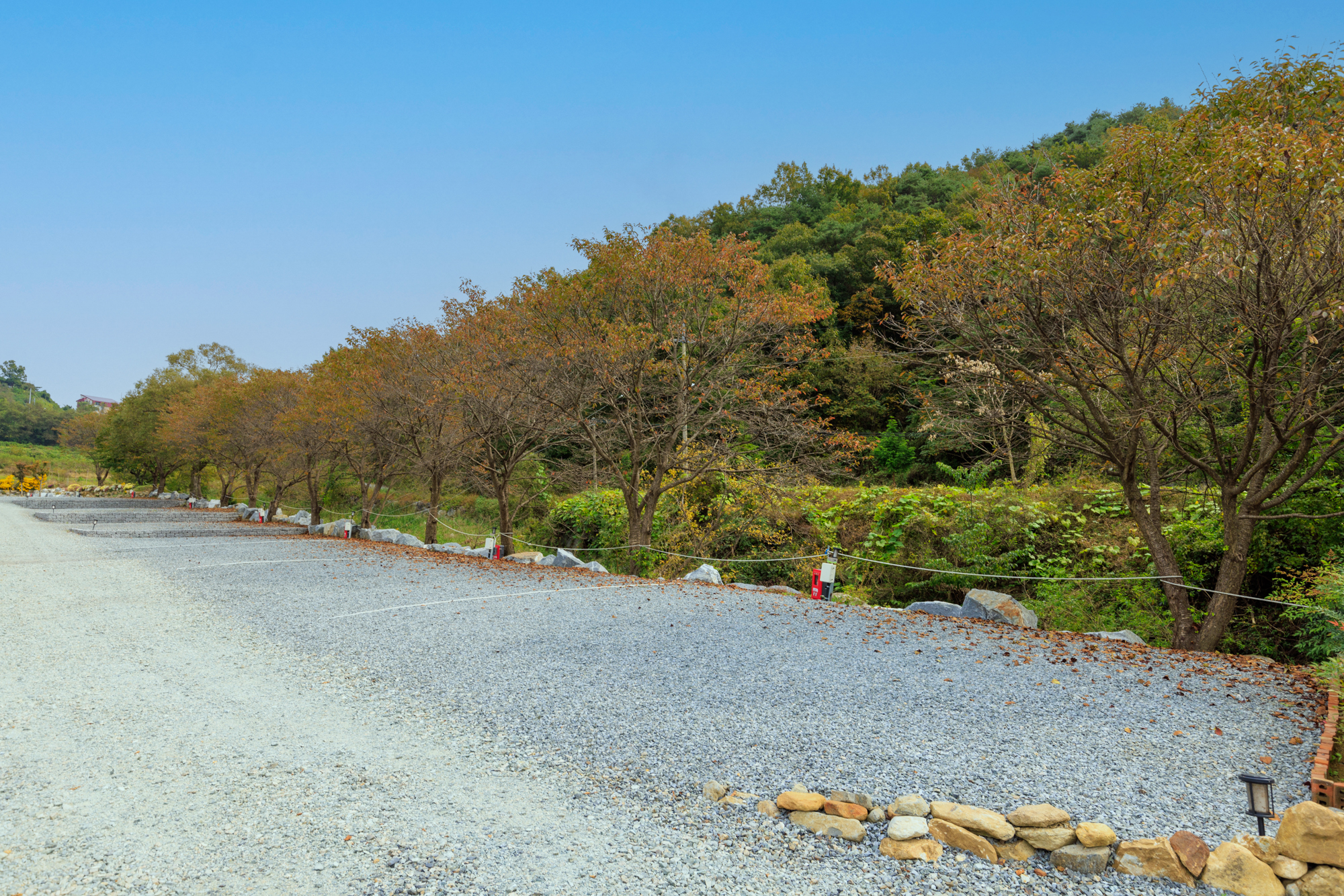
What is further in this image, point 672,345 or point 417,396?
point 417,396

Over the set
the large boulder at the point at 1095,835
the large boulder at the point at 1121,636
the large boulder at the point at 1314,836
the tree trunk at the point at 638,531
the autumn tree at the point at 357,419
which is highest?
the autumn tree at the point at 357,419

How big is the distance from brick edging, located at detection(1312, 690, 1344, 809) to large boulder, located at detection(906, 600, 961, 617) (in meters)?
3.71

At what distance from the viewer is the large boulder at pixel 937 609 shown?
771cm

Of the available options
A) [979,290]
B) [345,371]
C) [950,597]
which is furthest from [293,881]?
[345,371]

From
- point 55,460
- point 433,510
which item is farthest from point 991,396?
point 55,460

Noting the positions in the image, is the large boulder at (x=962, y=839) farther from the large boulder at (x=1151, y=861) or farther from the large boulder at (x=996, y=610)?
the large boulder at (x=996, y=610)

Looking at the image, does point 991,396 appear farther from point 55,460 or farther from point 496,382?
point 55,460

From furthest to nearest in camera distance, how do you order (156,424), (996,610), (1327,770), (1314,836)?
(156,424)
(996,610)
(1327,770)
(1314,836)

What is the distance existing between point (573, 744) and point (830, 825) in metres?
1.52

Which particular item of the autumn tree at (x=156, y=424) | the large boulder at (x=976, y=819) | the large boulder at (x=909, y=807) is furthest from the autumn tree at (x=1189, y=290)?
the autumn tree at (x=156, y=424)

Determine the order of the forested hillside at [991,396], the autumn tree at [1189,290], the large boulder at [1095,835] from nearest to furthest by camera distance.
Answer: the large boulder at [1095,835]
the autumn tree at [1189,290]
the forested hillside at [991,396]

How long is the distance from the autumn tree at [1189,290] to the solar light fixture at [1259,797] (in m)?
3.25

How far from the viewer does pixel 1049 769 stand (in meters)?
3.48

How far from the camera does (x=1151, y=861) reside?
262 cm
